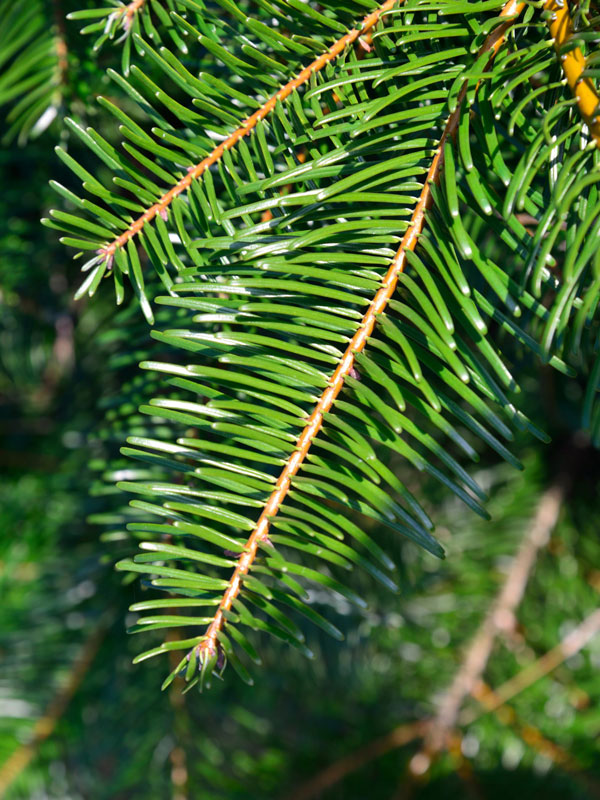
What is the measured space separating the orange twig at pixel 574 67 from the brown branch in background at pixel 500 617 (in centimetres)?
47

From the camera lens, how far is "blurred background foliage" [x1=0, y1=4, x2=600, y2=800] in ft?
1.70

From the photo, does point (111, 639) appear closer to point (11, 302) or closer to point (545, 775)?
point (11, 302)

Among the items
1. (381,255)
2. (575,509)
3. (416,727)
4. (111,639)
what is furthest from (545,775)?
(381,255)

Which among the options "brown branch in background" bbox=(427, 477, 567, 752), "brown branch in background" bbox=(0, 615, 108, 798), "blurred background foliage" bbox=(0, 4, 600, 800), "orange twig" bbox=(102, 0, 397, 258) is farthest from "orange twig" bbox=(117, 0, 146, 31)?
"brown branch in background" bbox=(427, 477, 567, 752)

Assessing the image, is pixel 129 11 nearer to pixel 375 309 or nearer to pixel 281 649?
pixel 375 309

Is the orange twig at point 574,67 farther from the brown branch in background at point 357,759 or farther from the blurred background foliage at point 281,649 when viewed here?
the brown branch in background at point 357,759

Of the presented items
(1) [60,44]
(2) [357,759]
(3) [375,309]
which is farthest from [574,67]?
(2) [357,759]

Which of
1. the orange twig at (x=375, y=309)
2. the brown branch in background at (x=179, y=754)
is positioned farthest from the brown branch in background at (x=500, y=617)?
the orange twig at (x=375, y=309)

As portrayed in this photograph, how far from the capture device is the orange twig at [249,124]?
0.83 feet

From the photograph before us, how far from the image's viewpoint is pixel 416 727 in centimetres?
61

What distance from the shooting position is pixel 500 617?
0.61 metres

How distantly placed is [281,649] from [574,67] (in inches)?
18.1

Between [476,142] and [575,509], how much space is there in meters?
0.48

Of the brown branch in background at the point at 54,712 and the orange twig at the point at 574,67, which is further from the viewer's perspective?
the brown branch in background at the point at 54,712
